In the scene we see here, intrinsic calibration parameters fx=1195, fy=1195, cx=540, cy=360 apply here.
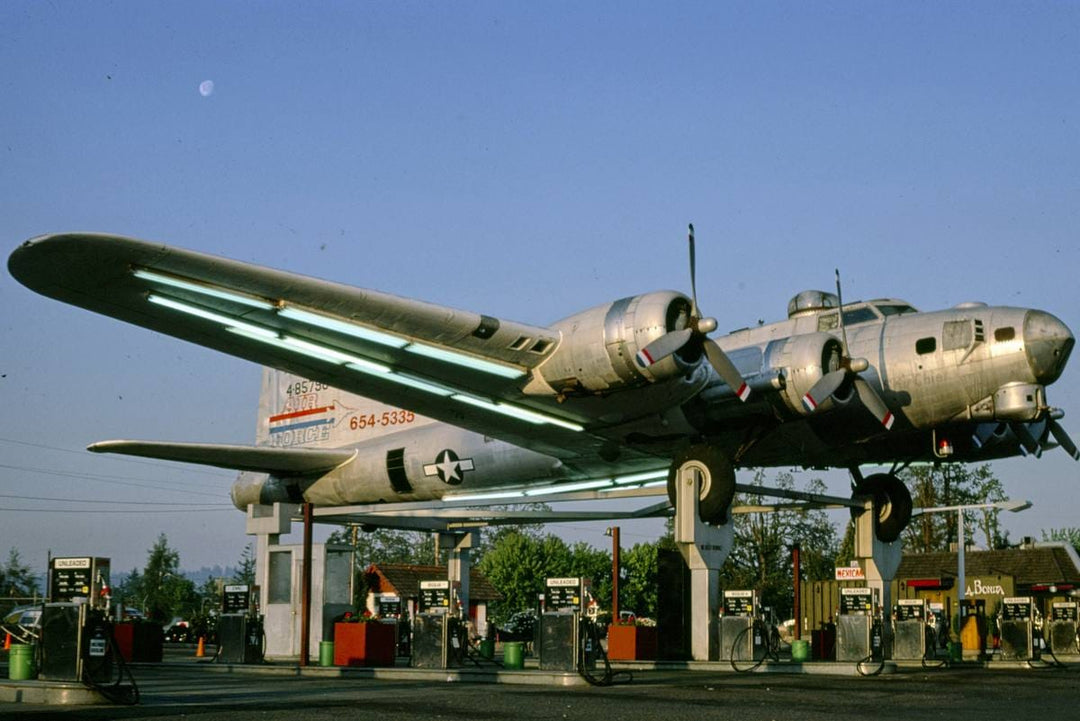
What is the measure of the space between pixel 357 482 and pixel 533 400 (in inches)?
475

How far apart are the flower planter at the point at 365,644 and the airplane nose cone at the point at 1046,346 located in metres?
15.8

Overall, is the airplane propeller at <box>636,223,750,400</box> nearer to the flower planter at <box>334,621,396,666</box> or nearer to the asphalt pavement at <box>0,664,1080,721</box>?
the asphalt pavement at <box>0,664,1080,721</box>

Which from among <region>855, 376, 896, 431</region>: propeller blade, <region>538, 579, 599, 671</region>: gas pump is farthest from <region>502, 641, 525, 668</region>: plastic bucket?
<region>855, 376, 896, 431</region>: propeller blade

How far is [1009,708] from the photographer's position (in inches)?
645

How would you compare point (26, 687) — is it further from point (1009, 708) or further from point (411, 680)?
point (1009, 708)

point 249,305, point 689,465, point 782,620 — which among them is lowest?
point 782,620

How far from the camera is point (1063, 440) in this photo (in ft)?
94.1

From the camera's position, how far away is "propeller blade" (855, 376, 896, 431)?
25.7m

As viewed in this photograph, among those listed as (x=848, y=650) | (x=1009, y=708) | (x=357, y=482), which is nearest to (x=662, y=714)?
(x=1009, y=708)

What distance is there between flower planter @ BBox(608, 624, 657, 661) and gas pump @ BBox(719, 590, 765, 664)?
7.47 feet

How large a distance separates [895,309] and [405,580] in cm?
3741

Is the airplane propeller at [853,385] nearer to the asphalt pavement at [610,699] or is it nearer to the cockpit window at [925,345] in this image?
the cockpit window at [925,345]

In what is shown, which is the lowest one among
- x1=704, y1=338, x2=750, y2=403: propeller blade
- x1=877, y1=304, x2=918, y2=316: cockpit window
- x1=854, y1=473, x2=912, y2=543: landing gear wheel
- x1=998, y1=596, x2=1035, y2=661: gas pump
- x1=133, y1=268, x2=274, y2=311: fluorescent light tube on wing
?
x1=998, y1=596, x2=1035, y2=661: gas pump

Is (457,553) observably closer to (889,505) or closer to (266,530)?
(266,530)
